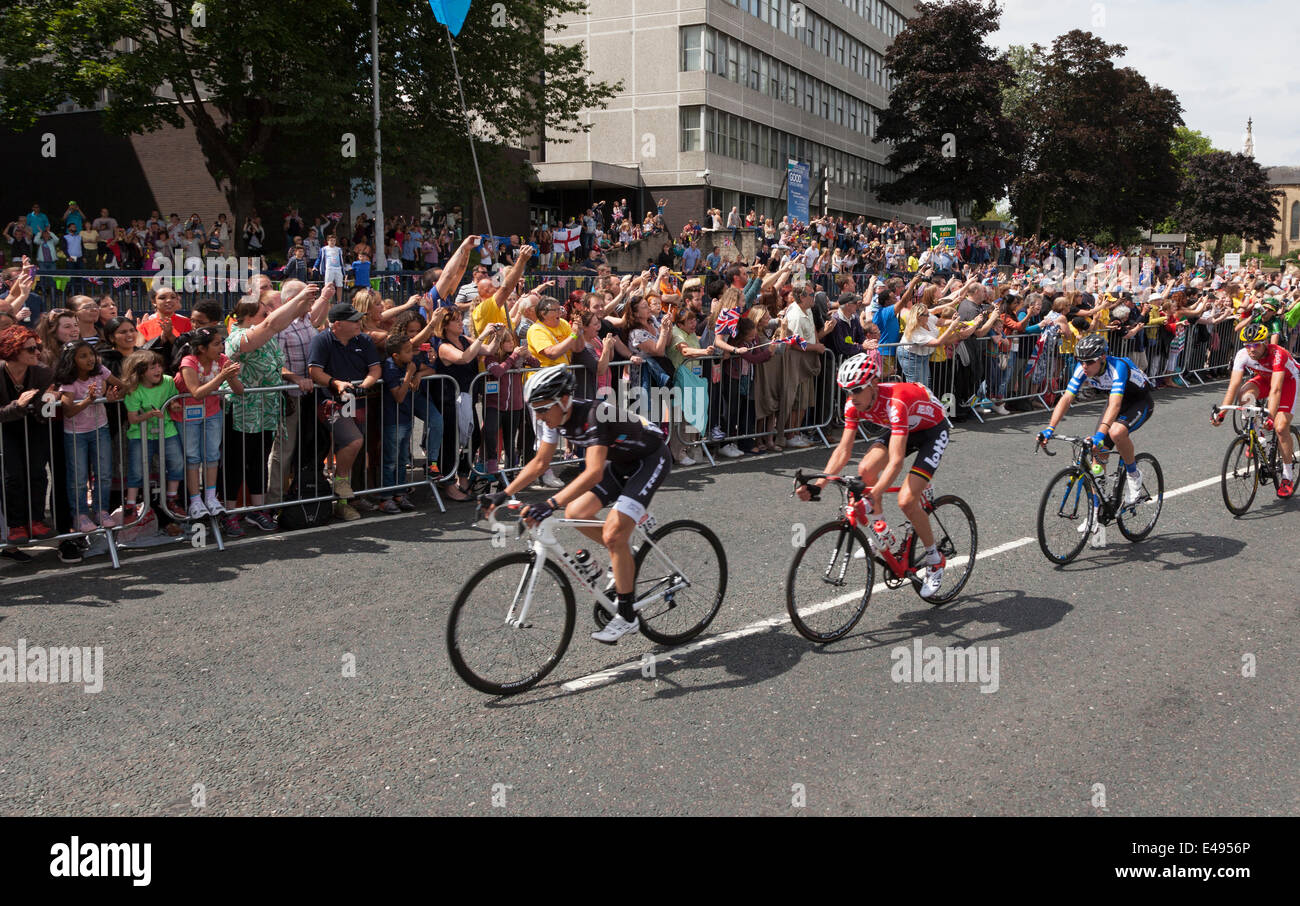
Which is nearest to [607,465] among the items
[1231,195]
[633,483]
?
[633,483]

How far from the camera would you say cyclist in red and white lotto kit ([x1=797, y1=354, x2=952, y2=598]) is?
6.70 meters

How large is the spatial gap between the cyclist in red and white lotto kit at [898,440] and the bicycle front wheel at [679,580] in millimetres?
984

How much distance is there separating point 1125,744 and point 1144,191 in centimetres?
7178

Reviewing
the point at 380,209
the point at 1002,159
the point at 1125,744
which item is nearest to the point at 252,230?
the point at 380,209

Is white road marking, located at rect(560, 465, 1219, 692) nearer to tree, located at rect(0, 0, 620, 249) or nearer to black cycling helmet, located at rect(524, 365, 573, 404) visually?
black cycling helmet, located at rect(524, 365, 573, 404)

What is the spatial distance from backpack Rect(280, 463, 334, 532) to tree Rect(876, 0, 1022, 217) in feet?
182

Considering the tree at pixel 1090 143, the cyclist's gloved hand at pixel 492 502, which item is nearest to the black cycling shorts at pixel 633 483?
the cyclist's gloved hand at pixel 492 502

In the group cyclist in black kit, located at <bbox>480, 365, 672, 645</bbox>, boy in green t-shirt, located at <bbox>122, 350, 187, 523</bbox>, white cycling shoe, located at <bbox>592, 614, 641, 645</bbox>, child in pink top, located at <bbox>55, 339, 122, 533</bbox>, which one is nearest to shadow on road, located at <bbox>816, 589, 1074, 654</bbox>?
white cycling shoe, located at <bbox>592, 614, 641, 645</bbox>

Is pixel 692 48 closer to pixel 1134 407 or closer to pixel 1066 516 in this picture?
pixel 1134 407

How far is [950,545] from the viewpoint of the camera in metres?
7.34

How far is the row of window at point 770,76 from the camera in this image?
4875cm

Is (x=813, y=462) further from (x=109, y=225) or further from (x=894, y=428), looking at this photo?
(x=109, y=225)

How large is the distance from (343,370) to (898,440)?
506 cm

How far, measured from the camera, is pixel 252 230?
85.2 ft
